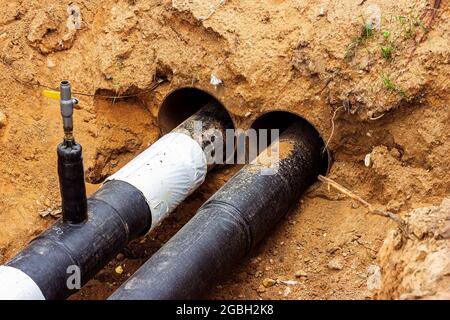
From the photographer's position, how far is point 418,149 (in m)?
4.68

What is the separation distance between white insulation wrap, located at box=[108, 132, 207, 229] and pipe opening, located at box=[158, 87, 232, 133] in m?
0.54

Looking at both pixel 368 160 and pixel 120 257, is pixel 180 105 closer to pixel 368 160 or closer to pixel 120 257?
pixel 120 257

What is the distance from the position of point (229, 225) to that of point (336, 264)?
84 centimetres

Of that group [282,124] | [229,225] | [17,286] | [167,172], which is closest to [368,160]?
[282,124]

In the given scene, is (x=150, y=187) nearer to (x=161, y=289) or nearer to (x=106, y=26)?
(x=161, y=289)

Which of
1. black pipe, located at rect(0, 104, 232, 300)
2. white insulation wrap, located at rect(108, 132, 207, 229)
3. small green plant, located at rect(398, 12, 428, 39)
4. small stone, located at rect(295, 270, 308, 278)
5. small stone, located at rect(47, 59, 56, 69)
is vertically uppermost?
small green plant, located at rect(398, 12, 428, 39)

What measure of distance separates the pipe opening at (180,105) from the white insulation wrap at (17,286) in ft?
7.22

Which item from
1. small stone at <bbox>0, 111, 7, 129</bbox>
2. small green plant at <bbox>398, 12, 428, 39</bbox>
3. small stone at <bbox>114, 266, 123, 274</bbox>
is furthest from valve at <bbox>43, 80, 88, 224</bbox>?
small green plant at <bbox>398, 12, 428, 39</bbox>

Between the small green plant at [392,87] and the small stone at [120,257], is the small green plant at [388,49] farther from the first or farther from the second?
the small stone at [120,257]

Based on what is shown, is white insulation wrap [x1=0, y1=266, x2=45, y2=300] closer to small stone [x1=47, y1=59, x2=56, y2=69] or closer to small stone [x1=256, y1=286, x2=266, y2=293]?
small stone [x1=256, y1=286, x2=266, y2=293]

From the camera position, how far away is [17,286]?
3.67m

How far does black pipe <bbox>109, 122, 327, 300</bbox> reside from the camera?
152 inches

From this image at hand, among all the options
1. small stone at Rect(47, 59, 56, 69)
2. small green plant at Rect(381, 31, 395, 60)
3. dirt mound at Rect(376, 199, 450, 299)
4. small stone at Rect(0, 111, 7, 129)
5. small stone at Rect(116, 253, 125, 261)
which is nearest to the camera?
dirt mound at Rect(376, 199, 450, 299)
